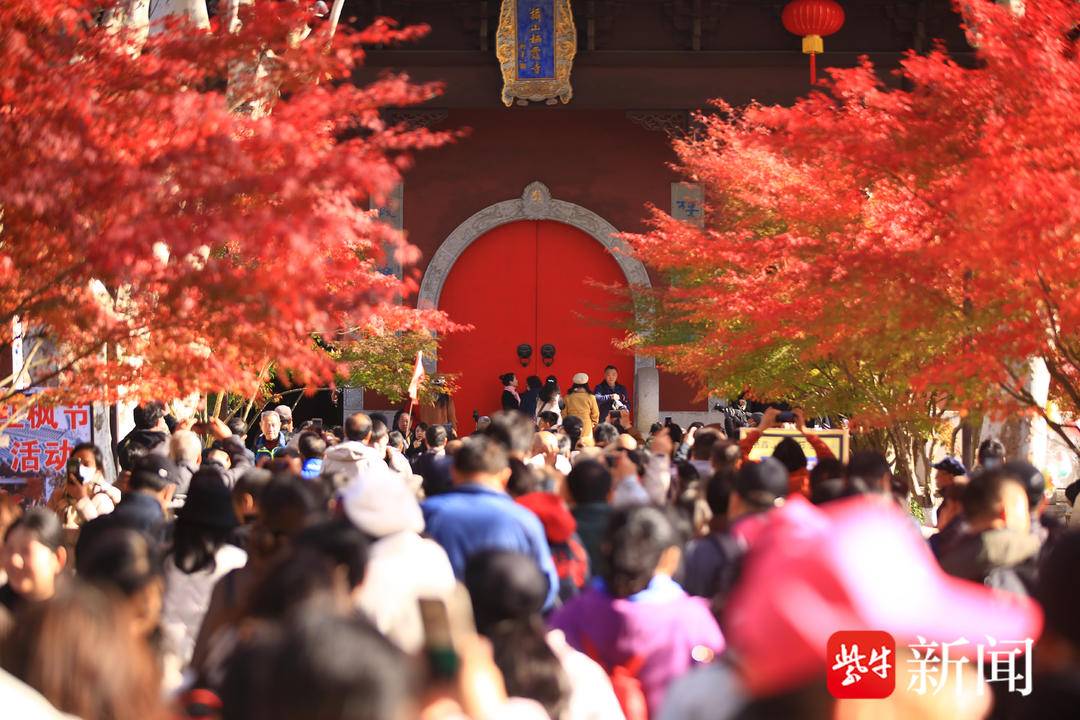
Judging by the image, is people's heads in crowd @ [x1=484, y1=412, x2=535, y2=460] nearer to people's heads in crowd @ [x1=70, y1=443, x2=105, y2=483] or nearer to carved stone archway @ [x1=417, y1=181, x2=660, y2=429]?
people's heads in crowd @ [x1=70, y1=443, x2=105, y2=483]

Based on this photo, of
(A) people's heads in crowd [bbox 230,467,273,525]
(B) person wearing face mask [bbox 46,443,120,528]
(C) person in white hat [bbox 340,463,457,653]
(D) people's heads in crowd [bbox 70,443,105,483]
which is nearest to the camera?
(C) person in white hat [bbox 340,463,457,653]

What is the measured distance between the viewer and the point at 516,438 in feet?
20.2

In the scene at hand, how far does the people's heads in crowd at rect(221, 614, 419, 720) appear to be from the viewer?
70.9 inches

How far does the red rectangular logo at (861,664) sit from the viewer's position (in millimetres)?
2037

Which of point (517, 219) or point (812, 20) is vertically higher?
point (812, 20)

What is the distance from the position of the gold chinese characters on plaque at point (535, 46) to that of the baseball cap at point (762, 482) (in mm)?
15045

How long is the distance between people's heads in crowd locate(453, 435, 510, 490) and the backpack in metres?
1.35

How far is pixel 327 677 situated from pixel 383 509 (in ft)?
8.46

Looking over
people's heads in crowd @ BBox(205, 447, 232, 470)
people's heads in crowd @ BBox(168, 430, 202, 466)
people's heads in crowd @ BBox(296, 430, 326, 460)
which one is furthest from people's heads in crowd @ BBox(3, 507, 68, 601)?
people's heads in crowd @ BBox(296, 430, 326, 460)

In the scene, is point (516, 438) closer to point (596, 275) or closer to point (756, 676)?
point (756, 676)

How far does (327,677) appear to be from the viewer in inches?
71.3

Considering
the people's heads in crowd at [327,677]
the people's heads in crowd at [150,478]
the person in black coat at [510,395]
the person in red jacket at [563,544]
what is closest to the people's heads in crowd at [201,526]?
the people's heads in crowd at [150,478]

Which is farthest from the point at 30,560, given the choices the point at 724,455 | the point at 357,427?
the point at 357,427

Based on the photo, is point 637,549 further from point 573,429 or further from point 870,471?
point 573,429
